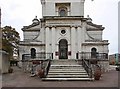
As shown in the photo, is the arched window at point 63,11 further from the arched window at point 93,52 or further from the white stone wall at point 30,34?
the arched window at point 93,52

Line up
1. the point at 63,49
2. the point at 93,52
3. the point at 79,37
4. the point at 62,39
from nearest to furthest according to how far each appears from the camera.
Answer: the point at 93,52 → the point at 79,37 → the point at 62,39 → the point at 63,49

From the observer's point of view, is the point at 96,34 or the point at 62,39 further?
the point at 96,34

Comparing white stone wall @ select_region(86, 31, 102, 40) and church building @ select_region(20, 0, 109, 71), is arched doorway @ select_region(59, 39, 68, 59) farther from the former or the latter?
white stone wall @ select_region(86, 31, 102, 40)

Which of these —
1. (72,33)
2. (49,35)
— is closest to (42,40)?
(49,35)

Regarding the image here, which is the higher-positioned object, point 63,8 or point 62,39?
point 63,8

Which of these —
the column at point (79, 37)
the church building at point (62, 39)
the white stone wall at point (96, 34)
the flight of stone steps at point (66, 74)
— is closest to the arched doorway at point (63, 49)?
the church building at point (62, 39)

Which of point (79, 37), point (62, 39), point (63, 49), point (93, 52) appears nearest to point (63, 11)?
point (62, 39)

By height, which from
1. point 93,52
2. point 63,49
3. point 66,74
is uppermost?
point 63,49

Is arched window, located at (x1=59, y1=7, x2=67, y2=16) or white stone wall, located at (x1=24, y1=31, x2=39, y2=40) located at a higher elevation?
arched window, located at (x1=59, y1=7, x2=67, y2=16)

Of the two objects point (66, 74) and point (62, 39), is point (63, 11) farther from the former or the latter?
point (66, 74)

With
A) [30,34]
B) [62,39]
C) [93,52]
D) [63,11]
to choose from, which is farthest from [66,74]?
[63,11]

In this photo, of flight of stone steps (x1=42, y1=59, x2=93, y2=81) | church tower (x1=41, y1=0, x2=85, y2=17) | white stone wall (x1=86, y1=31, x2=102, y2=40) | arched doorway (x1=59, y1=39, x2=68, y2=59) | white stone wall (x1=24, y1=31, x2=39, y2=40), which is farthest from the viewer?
white stone wall (x1=86, y1=31, x2=102, y2=40)

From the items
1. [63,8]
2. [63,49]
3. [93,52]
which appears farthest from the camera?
[63,8]

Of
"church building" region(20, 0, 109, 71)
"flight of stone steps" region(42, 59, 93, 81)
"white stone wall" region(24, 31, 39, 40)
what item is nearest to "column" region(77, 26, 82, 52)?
"church building" region(20, 0, 109, 71)
